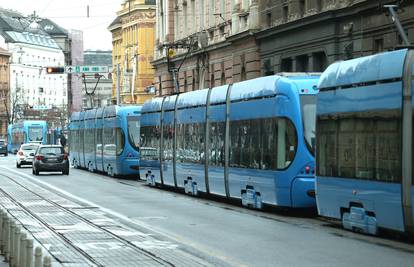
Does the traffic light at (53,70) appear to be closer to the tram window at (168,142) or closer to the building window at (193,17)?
the building window at (193,17)

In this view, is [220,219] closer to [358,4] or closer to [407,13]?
[407,13]

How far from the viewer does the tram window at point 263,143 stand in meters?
21.5

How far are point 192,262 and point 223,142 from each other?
39.8ft

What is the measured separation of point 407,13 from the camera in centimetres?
3219

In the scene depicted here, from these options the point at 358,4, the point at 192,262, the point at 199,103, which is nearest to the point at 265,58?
the point at 358,4

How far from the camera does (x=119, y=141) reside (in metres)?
41.9

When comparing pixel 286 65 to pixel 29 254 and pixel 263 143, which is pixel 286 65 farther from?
pixel 29 254

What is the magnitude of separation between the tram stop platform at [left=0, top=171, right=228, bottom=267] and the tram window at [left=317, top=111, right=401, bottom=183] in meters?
3.44

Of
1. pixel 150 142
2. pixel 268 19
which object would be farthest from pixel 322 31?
pixel 150 142

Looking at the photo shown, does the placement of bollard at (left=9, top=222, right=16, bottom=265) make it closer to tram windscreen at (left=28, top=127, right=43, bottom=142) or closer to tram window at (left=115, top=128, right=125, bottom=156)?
tram window at (left=115, top=128, right=125, bottom=156)

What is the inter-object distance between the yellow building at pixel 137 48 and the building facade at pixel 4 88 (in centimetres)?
4918

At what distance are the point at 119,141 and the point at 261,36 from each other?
9.25 m

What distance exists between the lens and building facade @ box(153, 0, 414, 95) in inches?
1394

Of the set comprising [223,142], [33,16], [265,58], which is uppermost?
[33,16]
